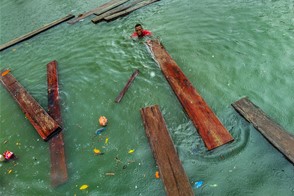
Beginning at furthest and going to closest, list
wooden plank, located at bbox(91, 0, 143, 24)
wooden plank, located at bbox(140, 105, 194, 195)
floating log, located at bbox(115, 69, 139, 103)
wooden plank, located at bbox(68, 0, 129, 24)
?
wooden plank, located at bbox(68, 0, 129, 24) < wooden plank, located at bbox(91, 0, 143, 24) < floating log, located at bbox(115, 69, 139, 103) < wooden plank, located at bbox(140, 105, 194, 195)

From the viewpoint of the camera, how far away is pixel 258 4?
715 cm

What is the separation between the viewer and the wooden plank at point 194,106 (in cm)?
383

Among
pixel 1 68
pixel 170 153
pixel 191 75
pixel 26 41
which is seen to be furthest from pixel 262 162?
pixel 26 41

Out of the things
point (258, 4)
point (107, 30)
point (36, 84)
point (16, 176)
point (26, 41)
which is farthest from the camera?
point (26, 41)

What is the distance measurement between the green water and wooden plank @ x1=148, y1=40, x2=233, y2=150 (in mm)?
146

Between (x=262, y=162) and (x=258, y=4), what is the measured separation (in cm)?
528

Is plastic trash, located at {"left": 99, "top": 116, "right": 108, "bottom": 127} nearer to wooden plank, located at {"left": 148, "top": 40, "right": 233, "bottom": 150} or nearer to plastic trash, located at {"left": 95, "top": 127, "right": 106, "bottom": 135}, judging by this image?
plastic trash, located at {"left": 95, "top": 127, "right": 106, "bottom": 135}

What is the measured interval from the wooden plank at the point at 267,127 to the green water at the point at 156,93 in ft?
0.47

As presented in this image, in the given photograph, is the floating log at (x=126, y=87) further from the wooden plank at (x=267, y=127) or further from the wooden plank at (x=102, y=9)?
the wooden plank at (x=102, y=9)

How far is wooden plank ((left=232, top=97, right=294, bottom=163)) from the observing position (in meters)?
3.46

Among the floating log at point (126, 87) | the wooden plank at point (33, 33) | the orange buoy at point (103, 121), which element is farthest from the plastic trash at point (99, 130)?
the wooden plank at point (33, 33)

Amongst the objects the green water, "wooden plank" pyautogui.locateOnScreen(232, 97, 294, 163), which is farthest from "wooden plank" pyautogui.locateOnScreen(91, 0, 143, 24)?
"wooden plank" pyautogui.locateOnScreen(232, 97, 294, 163)

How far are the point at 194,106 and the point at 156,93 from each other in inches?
38.1

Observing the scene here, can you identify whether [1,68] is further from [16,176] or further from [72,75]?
[16,176]
